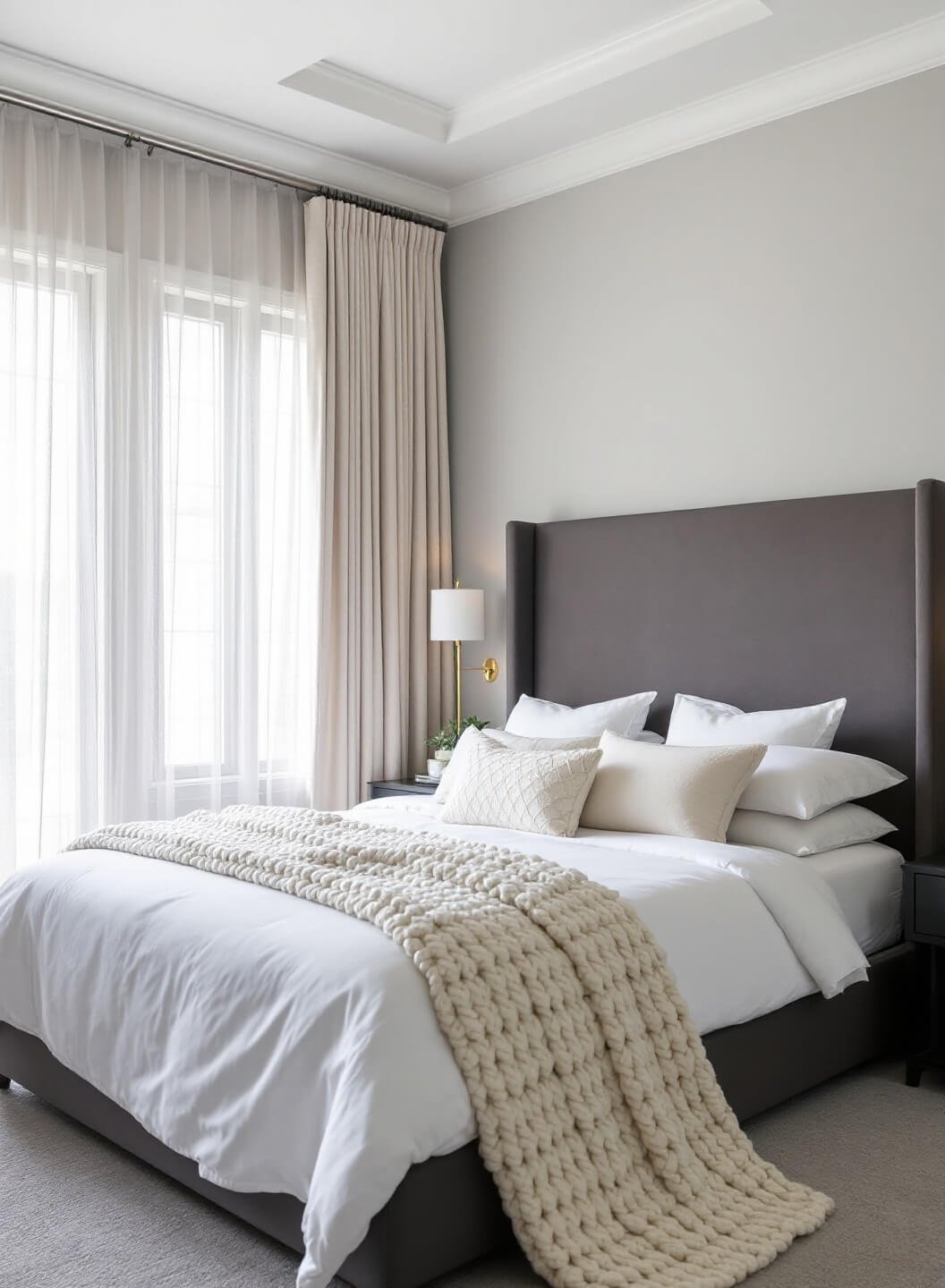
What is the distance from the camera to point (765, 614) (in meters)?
3.83

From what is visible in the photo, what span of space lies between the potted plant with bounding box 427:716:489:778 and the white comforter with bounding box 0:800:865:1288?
124 cm

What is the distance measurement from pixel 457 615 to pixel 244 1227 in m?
2.60

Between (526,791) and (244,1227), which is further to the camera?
(526,791)

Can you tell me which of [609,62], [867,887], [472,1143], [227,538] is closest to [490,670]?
[227,538]

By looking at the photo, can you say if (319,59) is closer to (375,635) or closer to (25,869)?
(375,635)

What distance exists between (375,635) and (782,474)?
1.71 m

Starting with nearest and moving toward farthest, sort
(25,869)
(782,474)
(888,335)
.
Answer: (25,869), (888,335), (782,474)

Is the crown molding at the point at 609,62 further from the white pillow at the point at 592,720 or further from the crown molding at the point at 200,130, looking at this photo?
the white pillow at the point at 592,720

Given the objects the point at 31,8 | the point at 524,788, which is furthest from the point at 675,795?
the point at 31,8

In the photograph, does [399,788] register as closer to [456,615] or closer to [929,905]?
[456,615]

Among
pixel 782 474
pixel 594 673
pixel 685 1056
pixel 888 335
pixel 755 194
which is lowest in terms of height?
pixel 685 1056

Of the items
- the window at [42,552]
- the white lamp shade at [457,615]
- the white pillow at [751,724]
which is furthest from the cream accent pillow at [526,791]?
the window at [42,552]

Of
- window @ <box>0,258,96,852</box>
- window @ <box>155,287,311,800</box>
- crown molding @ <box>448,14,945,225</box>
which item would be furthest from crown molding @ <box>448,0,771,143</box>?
window @ <box>0,258,96,852</box>

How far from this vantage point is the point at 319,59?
150 inches
